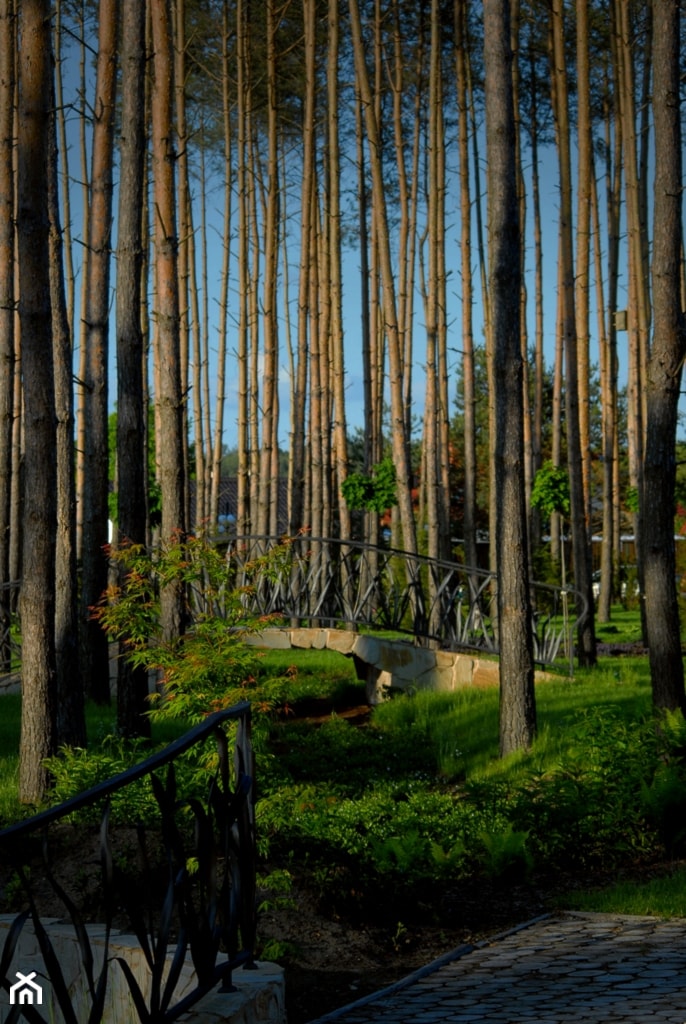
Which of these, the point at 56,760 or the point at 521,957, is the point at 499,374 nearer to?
the point at 56,760

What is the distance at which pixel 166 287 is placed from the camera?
1212 cm

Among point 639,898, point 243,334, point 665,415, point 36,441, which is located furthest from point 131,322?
point 243,334

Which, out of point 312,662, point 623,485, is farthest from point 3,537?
point 623,485

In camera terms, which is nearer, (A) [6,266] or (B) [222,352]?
(A) [6,266]

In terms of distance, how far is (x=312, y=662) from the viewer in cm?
1722

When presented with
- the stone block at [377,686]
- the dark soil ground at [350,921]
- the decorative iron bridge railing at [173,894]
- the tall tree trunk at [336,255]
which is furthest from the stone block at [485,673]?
the decorative iron bridge railing at [173,894]

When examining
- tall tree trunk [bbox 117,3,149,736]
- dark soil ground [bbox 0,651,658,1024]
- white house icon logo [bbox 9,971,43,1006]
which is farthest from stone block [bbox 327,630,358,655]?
white house icon logo [bbox 9,971,43,1006]

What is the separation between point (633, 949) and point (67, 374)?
29.9ft

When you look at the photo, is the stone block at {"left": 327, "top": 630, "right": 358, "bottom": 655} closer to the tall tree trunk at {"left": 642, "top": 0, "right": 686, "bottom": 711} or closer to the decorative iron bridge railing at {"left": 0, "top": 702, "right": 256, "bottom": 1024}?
the tall tree trunk at {"left": 642, "top": 0, "right": 686, "bottom": 711}

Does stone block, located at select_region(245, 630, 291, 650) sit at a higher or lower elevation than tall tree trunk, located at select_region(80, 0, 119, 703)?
lower

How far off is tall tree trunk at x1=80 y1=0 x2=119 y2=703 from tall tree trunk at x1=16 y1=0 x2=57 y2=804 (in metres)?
4.07

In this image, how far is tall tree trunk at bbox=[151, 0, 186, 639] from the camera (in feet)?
38.3

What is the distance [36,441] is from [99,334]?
5.24 m

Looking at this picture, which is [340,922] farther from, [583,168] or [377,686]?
[583,168]
